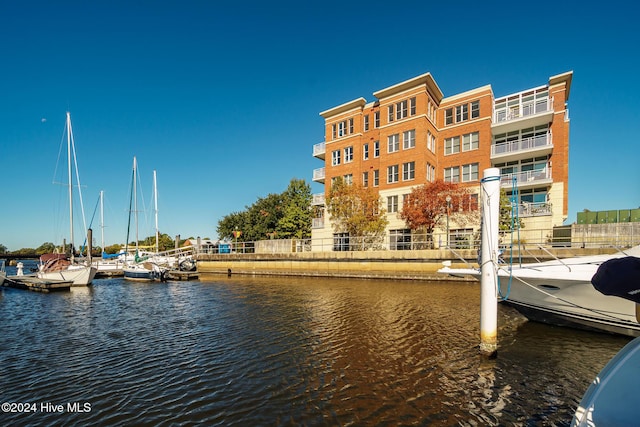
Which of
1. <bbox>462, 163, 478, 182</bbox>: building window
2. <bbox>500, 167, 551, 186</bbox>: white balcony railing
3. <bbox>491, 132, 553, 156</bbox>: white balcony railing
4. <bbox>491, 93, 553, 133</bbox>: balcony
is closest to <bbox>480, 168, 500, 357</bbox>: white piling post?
<bbox>500, 167, 551, 186</bbox>: white balcony railing

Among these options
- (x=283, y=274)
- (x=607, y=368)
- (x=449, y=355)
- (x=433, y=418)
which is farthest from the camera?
(x=283, y=274)

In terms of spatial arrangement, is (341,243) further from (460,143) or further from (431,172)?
(460,143)

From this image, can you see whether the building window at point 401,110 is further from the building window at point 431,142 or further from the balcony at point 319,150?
the balcony at point 319,150

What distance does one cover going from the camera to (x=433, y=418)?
4.81 metres

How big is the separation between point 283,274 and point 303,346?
20627mm

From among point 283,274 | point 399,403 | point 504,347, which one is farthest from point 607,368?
point 283,274

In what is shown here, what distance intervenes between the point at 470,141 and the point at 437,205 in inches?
366

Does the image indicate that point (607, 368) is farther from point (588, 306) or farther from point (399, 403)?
point (588, 306)

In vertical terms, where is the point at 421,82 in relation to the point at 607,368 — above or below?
above

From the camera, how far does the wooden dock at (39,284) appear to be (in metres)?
20.4

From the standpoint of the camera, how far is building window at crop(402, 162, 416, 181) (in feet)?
103

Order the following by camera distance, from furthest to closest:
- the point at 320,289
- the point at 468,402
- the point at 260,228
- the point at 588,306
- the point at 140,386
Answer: the point at 260,228 < the point at 320,289 < the point at 588,306 < the point at 140,386 < the point at 468,402

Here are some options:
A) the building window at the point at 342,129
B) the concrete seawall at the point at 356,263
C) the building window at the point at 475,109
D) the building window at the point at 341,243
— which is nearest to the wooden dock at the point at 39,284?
the concrete seawall at the point at 356,263

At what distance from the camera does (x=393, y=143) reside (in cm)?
3331
